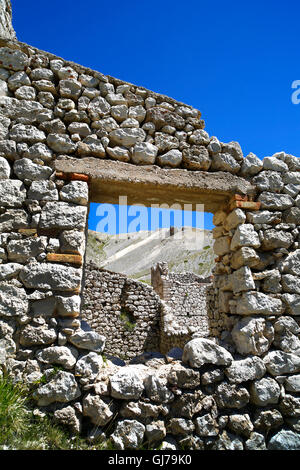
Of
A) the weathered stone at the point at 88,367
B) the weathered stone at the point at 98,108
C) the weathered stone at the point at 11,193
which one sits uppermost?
the weathered stone at the point at 98,108

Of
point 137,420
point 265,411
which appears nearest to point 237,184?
point 265,411

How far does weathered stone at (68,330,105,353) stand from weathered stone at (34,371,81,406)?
10.5 inches

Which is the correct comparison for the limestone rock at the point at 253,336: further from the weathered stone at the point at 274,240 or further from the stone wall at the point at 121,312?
the stone wall at the point at 121,312

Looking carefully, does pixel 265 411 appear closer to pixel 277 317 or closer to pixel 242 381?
pixel 242 381

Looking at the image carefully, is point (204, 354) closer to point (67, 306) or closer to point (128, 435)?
point (128, 435)

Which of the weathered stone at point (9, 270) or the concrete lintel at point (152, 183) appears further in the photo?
the concrete lintel at point (152, 183)

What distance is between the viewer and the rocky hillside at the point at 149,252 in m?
36.0

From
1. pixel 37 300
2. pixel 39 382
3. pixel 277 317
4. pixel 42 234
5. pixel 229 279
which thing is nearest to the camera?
pixel 39 382

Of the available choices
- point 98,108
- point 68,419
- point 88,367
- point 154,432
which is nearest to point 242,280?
point 154,432

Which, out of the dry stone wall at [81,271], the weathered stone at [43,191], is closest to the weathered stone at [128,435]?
the dry stone wall at [81,271]

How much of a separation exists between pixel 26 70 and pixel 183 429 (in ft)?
13.3

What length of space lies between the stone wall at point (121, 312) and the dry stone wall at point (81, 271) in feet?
20.6

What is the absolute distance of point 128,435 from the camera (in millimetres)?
2580

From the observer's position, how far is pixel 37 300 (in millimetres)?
2852
